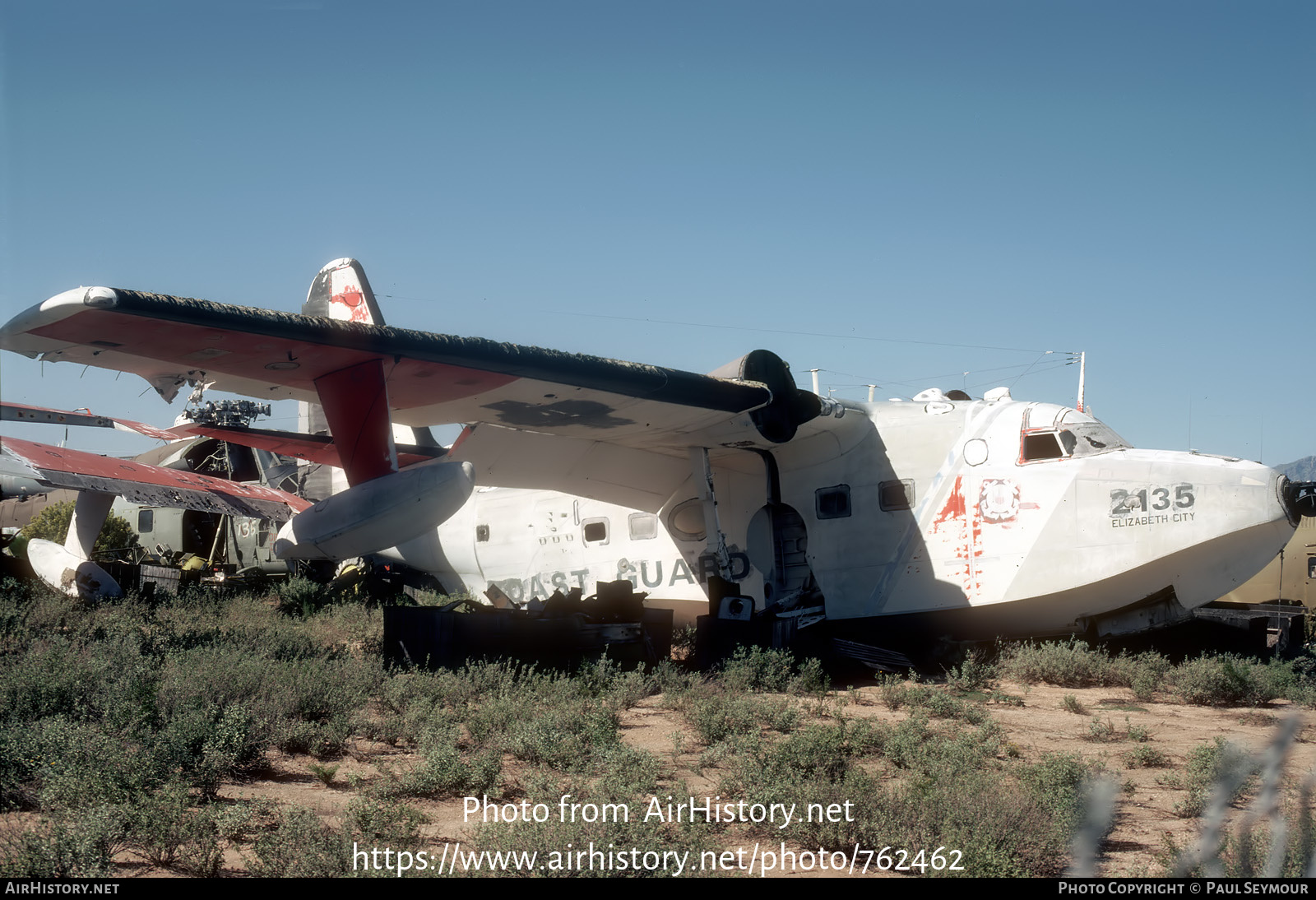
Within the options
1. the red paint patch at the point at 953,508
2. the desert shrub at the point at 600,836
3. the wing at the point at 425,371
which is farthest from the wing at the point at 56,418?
the red paint patch at the point at 953,508

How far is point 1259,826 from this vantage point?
15.9ft

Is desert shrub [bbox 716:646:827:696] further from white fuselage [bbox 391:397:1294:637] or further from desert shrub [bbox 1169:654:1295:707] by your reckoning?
desert shrub [bbox 1169:654:1295:707]

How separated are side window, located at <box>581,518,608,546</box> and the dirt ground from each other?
181 inches

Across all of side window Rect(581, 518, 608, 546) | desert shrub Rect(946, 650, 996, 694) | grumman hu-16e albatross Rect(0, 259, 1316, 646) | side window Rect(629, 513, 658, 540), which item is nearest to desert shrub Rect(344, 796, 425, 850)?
grumman hu-16e albatross Rect(0, 259, 1316, 646)

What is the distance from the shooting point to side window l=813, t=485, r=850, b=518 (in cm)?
1161

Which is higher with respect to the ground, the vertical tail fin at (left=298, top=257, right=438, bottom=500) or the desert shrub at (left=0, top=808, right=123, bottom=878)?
the vertical tail fin at (left=298, top=257, right=438, bottom=500)

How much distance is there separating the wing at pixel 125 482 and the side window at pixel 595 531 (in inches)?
230

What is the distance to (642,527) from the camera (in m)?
13.2

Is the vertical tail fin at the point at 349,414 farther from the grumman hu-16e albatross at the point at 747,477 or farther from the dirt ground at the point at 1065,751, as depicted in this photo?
the dirt ground at the point at 1065,751

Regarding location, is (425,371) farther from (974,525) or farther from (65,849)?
(974,525)

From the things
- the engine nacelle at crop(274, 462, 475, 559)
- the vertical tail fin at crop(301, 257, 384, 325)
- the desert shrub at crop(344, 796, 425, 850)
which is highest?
the vertical tail fin at crop(301, 257, 384, 325)

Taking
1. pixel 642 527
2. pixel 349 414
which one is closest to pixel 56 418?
pixel 349 414

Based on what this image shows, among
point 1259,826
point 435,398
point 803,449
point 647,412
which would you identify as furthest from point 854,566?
point 1259,826

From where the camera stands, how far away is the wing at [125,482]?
1169cm
